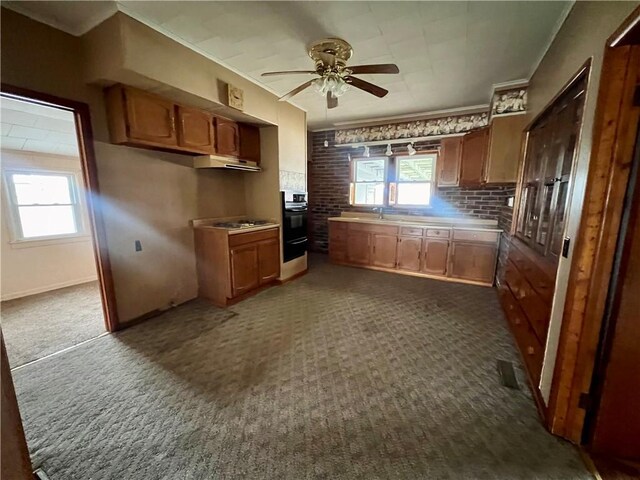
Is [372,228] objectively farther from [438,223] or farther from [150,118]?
[150,118]

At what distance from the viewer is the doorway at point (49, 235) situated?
2.38 meters

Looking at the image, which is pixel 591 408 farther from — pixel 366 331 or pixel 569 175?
pixel 366 331

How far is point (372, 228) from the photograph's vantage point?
4.69m

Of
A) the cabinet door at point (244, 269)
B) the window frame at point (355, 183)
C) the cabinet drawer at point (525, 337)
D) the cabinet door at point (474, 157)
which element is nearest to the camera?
the cabinet drawer at point (525, 337)

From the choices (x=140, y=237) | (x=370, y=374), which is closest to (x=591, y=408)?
(x=370, y=374)

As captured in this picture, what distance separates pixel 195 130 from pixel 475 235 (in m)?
3.96

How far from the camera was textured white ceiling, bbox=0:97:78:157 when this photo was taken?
2922mm

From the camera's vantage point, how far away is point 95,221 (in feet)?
7.95

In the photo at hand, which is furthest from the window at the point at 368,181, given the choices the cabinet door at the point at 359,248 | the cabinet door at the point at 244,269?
the cabinet door at the point at 244,269

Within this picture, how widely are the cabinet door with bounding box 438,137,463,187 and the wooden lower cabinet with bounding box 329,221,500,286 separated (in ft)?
2.73

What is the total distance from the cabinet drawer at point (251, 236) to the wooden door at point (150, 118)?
1165 mm

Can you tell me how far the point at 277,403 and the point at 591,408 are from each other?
5.69 ft

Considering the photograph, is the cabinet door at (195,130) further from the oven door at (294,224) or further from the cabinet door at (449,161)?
the cabinet door at (449,161)

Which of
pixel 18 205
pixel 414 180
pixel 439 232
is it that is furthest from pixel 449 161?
pixel 18 205
